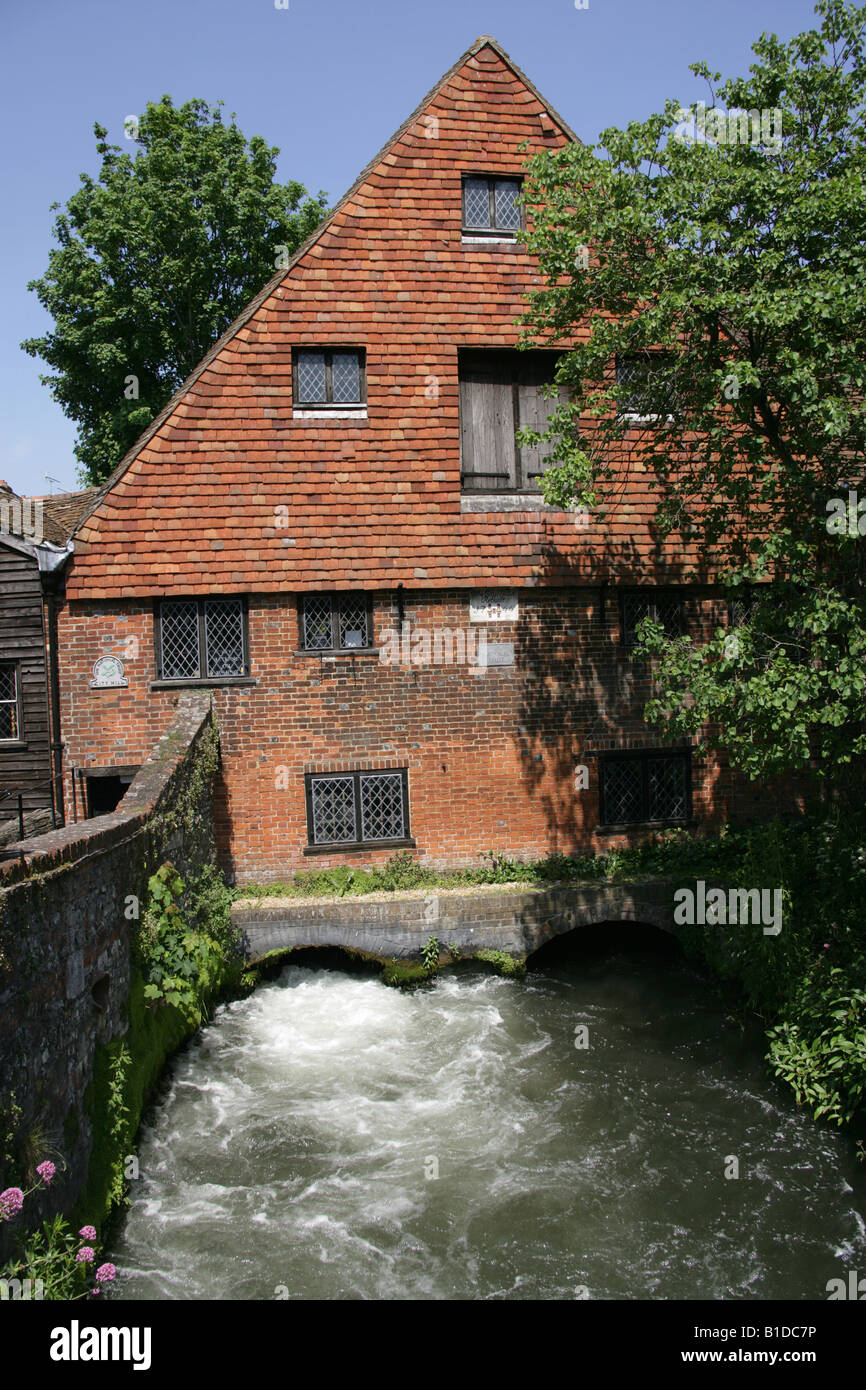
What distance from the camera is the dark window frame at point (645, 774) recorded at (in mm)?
12750

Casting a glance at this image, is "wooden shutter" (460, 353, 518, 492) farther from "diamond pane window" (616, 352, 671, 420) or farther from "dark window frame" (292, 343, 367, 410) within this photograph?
"diamond pane window" (616, 352, 671, 420)

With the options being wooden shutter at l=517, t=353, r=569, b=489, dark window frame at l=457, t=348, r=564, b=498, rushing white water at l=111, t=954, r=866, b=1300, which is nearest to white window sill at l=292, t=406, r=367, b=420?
dark window frame at l=457, t=348, r=564, b=498

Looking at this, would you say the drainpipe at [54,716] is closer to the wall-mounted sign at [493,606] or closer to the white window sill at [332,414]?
the white window sill at [332,414]

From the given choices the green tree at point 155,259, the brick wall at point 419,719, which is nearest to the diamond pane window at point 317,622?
the brick wall at point 419,719

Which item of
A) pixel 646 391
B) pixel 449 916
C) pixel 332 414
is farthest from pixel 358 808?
pixel 646 391

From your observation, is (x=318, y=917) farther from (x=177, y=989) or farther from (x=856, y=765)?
(x=856, y=765)

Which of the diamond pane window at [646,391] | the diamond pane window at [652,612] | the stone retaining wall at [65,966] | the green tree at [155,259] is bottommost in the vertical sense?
the stone retaining wall at [65,966]

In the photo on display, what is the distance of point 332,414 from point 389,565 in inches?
85.1

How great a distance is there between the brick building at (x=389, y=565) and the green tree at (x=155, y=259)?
11.0 meters

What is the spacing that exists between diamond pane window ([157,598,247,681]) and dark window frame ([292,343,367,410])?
9.12 ft

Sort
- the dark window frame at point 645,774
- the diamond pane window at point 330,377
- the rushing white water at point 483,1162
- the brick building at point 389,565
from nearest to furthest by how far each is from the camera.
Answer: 1. the rushing white water at point 483,1162
2. the brick building at point 389,565
3. the diamond pane window at point 330,377
4. the dark window frame at point 645,774

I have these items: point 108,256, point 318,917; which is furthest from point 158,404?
point 318,917

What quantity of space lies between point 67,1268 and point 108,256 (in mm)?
22862

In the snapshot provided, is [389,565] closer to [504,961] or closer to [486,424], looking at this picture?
[486,424]
